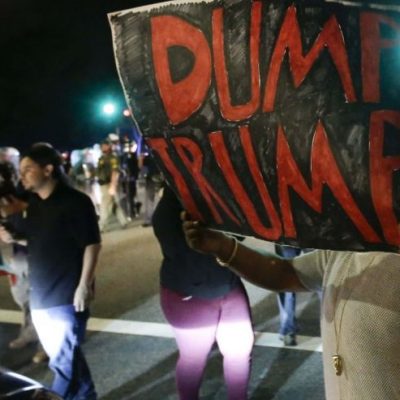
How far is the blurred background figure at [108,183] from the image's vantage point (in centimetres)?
1215

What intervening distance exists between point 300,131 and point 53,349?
2.91 metres

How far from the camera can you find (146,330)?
5754 millimetres

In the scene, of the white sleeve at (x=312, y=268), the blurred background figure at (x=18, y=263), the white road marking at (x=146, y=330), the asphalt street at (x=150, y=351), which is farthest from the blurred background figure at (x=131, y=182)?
the white sleeve at (x=312, y=268)

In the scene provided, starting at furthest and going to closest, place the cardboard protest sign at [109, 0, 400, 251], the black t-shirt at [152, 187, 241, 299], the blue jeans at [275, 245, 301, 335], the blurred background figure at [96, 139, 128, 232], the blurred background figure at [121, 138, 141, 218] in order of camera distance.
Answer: the blurred background figure at [121, 138, 141, 218] → the blurred background figure at [96, 139, 128, 232] → the blue jeans at [275, 245, 301, 335] → the black t-shirt at [152, 187, 241, 299] → the cardboard protest sign at [109, 0, 400, 251]

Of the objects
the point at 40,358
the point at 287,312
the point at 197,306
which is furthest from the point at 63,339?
the point at 287,312

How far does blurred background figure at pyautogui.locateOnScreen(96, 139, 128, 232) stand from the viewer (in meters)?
12.1

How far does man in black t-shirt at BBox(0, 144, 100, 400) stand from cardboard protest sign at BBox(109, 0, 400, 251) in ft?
6.83

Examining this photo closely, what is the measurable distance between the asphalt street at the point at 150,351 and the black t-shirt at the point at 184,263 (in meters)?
1.28

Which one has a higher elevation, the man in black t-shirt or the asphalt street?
the man in black t-shirt

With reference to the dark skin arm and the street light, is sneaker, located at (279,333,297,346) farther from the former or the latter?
the street light

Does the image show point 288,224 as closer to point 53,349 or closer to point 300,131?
point 300,131

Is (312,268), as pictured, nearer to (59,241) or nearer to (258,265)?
(258,265)

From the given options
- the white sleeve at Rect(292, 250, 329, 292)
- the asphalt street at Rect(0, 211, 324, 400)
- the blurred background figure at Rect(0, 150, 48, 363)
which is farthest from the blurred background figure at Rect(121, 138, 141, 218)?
the white sleeve at Rect(292, 250, 329, 292)

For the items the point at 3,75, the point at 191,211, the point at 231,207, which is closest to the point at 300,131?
the point at 231,207
